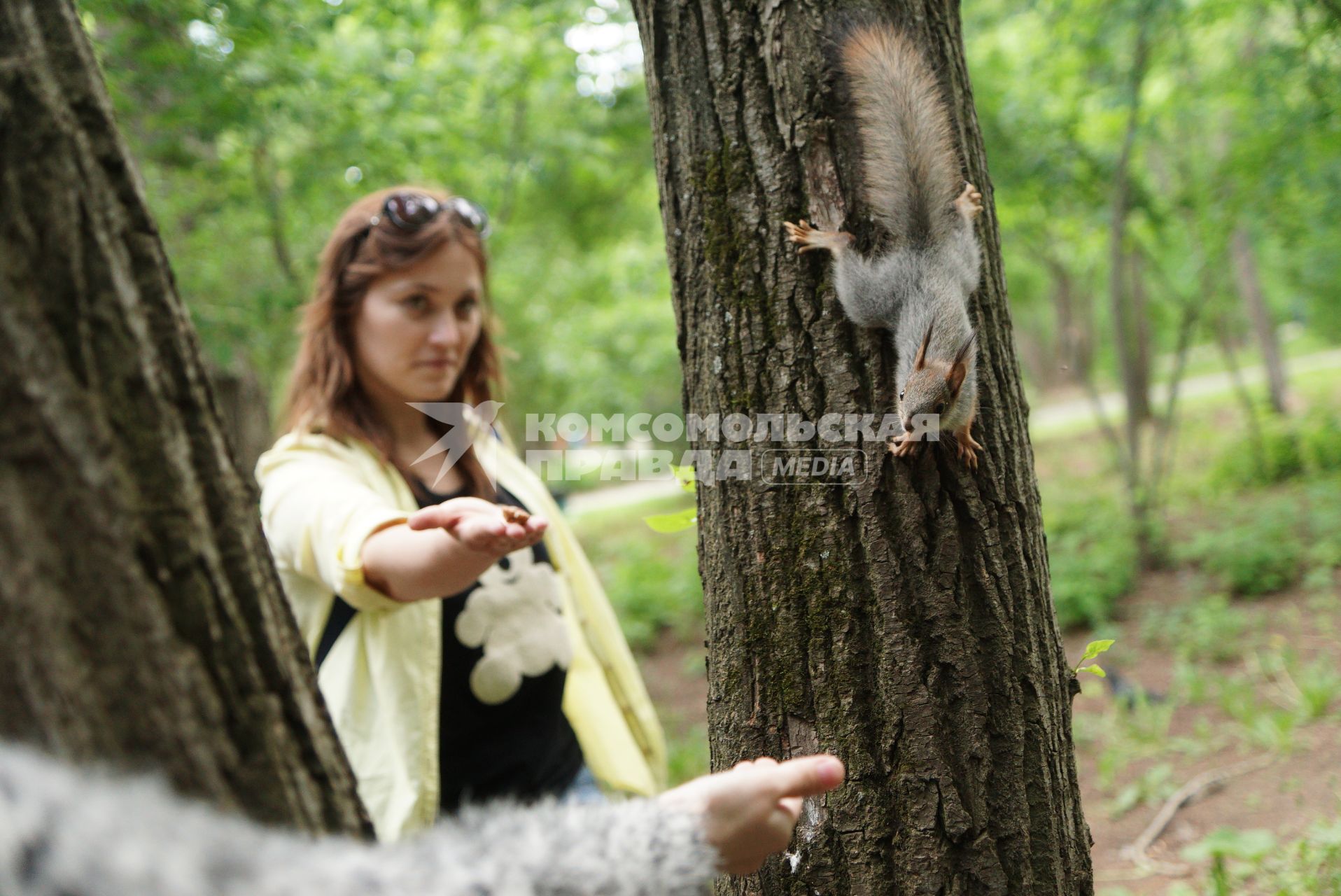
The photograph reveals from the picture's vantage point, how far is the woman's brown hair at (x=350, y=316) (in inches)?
77.4

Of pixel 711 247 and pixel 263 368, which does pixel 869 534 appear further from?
pixel 263 368

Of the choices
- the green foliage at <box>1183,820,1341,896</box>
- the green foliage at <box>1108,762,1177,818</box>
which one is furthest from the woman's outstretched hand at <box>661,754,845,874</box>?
the green foliage at <box>1108,762,1177,818</box>

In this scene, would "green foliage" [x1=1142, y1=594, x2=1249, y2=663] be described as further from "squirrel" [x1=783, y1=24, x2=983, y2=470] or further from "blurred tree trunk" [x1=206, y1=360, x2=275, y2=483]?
"blurred tree trunk" [x1=206, y1=360, x2=275, y2=483]

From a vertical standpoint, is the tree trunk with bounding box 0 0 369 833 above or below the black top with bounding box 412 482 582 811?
above

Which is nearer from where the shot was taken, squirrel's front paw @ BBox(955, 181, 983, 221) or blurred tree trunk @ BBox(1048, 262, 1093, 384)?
squirrel's front paw @ BBox(955, 181, 983, 221)

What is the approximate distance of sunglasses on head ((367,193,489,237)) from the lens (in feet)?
6.55

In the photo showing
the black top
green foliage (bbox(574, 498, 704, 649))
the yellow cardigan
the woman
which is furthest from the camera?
green foliage (bbox(574, 498, 704, 649))

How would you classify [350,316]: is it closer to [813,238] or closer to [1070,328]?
[813,238]

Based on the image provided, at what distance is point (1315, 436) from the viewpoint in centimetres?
870

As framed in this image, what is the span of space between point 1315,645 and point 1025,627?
4724 millimetres

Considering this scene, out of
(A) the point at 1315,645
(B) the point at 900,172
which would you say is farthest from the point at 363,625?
(A) the point at 1315,645

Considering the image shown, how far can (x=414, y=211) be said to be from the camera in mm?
2014

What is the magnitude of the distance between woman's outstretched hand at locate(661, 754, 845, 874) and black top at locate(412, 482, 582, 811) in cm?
100

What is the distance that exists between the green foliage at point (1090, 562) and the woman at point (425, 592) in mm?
3886
